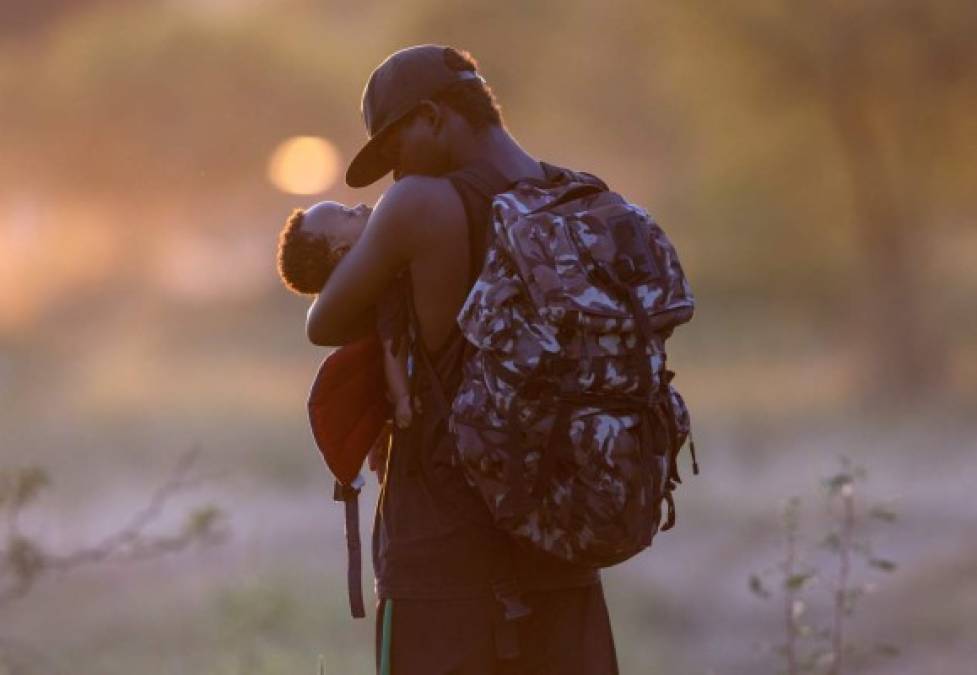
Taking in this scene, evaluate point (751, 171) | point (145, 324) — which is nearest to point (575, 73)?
point (751, 171)

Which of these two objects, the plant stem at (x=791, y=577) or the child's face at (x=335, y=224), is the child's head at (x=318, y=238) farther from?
the plant stem at (x=791, y=577)

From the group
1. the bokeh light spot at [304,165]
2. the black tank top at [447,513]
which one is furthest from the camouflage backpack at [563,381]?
the bokeh light spot at [304,165]

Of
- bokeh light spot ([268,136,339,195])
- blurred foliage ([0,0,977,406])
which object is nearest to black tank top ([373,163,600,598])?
bokeh light spot ([268,136,339,195])

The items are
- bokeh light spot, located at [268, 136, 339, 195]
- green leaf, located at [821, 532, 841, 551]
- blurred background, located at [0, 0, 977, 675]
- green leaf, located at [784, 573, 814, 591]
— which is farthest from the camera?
bokeh light spot, located at [268, 136, 339, 195]

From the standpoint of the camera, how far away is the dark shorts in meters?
2.73

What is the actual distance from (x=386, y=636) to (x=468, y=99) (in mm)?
836

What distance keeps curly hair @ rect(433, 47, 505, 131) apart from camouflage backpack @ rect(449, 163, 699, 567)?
0.59 feet

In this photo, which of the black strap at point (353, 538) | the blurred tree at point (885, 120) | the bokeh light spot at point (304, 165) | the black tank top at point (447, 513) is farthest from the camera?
the blurred tree at point (885, 120)

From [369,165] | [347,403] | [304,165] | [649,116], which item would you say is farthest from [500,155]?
[649,116]

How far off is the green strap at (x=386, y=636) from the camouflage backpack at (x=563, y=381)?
259mm

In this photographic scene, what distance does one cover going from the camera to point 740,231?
54.7ft

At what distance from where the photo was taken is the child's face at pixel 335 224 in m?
2.91

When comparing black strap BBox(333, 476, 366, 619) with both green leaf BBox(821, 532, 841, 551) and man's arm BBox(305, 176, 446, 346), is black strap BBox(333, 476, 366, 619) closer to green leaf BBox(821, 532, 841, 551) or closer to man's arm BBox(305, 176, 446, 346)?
man's arm BBox(305, 176, 446, 346)

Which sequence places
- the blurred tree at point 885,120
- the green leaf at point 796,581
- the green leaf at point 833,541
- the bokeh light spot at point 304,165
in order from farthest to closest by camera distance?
1. the blurred tree at point 885,120
2. the bokeh light spot at point 304,165
3. the green leaf at point 833,541
4. the green leaf at point 796,581
